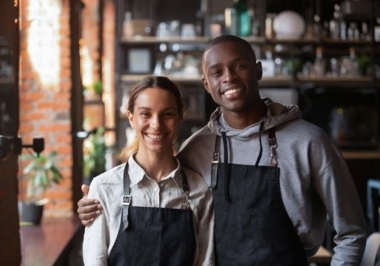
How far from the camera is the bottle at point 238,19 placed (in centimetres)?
671

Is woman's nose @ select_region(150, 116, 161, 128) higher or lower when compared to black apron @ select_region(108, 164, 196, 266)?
higher

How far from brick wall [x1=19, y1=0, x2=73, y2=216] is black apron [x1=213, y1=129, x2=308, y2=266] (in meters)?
2.49

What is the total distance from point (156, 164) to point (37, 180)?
6.62ft

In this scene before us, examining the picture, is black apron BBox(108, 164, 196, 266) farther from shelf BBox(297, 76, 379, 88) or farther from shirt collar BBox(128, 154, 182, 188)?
shelf BBox(297, 76, 379, 88)

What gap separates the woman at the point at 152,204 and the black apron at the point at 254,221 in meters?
0.05

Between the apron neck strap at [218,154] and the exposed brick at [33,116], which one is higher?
the exposed brick at [33,116]

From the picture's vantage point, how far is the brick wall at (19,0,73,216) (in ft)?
13.7

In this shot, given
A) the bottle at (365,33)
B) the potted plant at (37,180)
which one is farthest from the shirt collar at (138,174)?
the bottle at (365,33)

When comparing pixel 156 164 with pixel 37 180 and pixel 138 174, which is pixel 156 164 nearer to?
pixel 138 174

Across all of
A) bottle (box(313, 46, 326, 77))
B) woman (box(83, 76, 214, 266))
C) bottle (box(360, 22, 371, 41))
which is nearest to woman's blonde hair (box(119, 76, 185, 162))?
woman (box(83, 76, 214, 266))

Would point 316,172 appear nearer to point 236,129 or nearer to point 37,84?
point 236,129

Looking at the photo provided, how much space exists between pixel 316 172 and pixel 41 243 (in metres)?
1.85

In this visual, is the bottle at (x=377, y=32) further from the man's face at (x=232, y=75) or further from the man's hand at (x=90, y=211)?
the man's hand at (x=90, y=211)

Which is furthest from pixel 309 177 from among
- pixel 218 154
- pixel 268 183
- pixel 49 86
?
pixel 49 86
